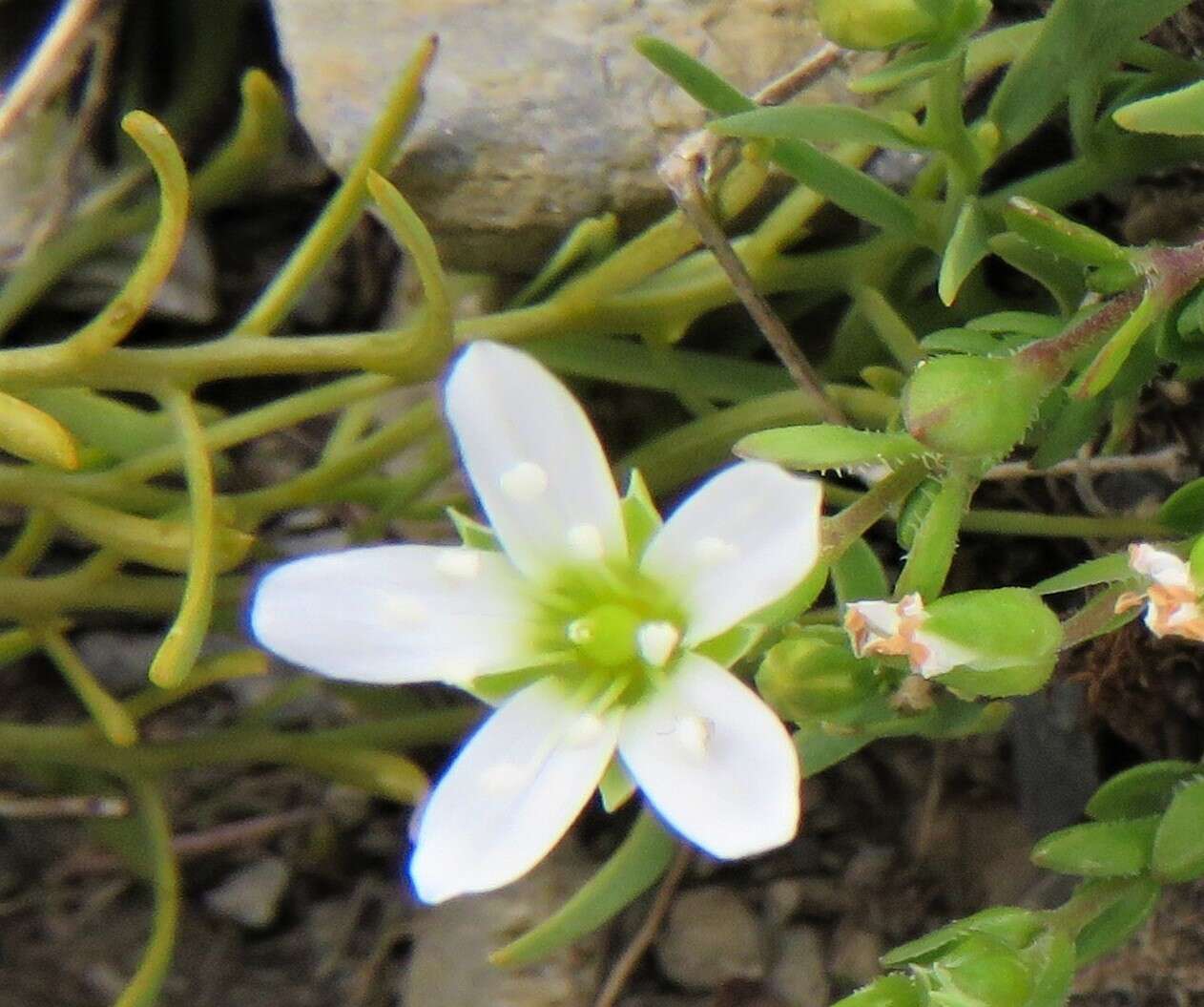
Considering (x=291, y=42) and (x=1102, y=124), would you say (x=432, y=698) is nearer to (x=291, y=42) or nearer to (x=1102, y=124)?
(x=291, y=42)

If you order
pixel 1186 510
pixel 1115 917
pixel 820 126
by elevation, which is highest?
pixel 820 126

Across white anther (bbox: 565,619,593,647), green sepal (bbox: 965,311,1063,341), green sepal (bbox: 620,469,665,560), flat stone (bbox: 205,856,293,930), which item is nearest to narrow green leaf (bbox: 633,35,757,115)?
green sepal (bbox: 965,311,1063,341)

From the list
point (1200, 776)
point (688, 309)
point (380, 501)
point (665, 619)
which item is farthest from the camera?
point (380, 501)

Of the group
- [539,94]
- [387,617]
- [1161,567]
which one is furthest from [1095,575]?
[539,94]

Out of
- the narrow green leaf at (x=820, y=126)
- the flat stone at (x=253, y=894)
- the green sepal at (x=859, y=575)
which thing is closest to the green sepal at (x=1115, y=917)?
the green sepal at (x=859, y=575)

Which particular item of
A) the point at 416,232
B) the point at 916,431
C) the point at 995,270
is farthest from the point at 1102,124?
the point at 416,232

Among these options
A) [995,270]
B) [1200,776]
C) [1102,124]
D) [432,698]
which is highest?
[1102,124]

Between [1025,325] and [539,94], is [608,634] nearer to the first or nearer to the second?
[1025,325]

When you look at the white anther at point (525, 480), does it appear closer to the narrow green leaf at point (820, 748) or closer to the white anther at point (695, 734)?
the white anther at point (695, 734)
